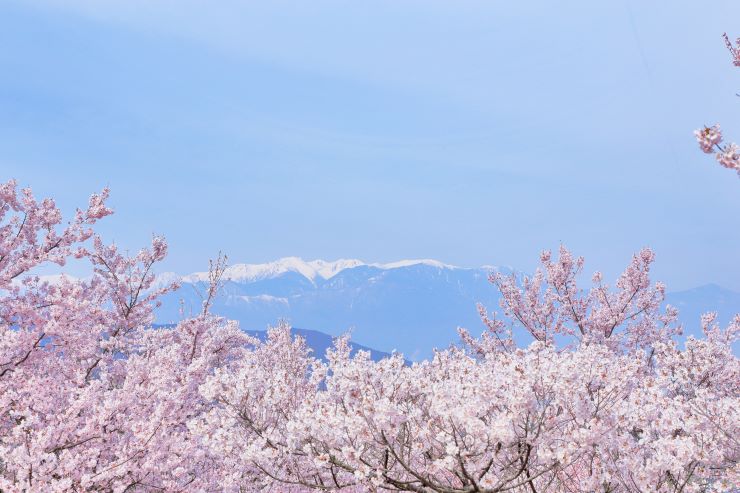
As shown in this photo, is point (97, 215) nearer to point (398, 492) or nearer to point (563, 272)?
point (398, 492)

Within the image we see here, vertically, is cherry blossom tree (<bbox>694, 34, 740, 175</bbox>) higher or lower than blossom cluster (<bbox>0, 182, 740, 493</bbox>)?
higher

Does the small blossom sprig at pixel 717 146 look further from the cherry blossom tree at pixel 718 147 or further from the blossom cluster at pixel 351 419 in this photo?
the blossom cluster at pixel 351 419

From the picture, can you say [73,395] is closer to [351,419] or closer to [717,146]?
[351,419]

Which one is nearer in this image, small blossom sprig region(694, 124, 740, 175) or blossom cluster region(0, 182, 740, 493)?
small blossom sprig region(694, 124, 740, 175)

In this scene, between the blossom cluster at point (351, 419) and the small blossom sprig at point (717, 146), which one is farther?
the blossom cluster at point (351, 419)

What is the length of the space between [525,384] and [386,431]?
6.02ft

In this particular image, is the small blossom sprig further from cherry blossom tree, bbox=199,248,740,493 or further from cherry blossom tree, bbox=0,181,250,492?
cherry blossom tree, bbox=0,181,250,492

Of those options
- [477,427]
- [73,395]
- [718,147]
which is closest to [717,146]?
[718,147]

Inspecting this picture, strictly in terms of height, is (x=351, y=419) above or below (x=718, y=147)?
below

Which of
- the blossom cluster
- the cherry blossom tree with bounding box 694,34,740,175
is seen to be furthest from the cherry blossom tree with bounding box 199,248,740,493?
the cherry blossom tree with bounding box 694,34,740,175

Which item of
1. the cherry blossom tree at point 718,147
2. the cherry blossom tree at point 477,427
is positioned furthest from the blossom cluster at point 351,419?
the cherry blossom tree at point 718,147

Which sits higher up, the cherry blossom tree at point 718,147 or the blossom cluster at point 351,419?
the cherry blossom tree at point 718,147

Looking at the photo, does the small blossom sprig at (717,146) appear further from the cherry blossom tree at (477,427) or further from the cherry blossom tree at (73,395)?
the cherry blossom tree at (73,395)

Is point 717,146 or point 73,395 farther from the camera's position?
point 73,395
